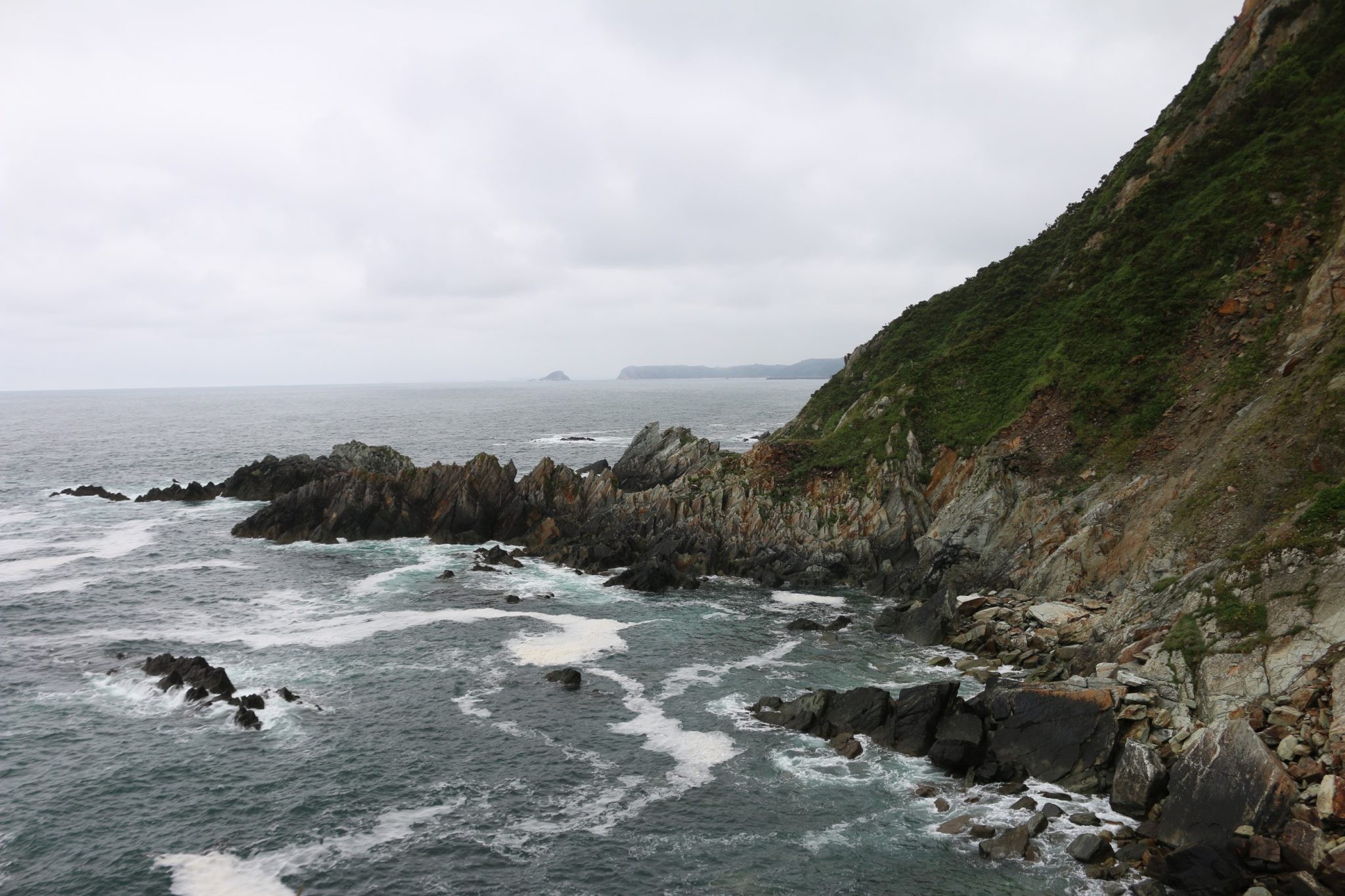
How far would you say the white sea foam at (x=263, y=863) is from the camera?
23344 millimetres

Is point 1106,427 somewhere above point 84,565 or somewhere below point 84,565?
above

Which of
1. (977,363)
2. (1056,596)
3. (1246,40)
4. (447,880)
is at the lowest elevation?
(447,880)

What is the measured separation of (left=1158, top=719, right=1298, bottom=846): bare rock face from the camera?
891 inches

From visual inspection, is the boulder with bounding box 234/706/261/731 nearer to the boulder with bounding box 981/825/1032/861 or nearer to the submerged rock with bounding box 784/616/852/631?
the submerged rock with bounding box 784/616/852/631

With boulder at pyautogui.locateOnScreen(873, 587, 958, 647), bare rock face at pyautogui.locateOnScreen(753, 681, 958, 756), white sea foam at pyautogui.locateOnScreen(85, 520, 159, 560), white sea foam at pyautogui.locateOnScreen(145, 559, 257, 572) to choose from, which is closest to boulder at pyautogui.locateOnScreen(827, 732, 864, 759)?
bare rock face at pyautogui.locateOnScreen(753, 681, 958, 756)

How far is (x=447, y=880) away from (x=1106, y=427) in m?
46.4

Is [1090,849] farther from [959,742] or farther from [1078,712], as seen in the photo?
[959,742]

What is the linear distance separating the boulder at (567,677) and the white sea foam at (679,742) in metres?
2.93

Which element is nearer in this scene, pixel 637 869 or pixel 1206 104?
pixel 637 869

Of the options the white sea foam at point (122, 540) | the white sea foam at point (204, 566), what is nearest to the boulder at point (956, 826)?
the white sea foam at point (204, 566)

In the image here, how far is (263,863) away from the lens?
80.4 feet

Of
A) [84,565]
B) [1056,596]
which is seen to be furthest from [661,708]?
[84,565]

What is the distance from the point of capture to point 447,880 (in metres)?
23.6

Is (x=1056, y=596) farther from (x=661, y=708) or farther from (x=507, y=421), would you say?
(x=507, y=421)
